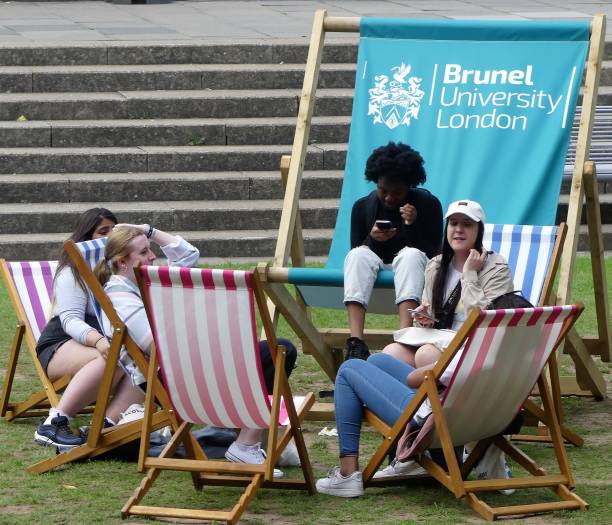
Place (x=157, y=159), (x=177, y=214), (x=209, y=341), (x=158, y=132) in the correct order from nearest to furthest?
(x=209, y=341) → (x=177, y=214) → (x=157, y=159) → (x=158, y=132)

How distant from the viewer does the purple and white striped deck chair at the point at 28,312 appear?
6363 millimetres

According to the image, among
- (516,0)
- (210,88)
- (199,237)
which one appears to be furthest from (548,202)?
(516,0)

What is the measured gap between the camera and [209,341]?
5.05 metres

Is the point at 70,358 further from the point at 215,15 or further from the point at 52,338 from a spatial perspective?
the point at 215,15

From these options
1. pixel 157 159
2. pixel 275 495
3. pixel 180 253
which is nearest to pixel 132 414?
pixel 275 495

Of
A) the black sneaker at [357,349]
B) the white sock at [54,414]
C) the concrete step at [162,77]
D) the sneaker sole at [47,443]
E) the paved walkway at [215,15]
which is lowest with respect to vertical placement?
the sneaker sole at [47,443]

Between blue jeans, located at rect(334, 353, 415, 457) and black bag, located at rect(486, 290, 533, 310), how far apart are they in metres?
0.51

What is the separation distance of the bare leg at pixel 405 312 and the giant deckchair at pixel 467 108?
31.2 inches

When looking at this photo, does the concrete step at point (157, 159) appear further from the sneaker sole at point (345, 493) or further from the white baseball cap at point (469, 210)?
the sneaker sole at point (345, 493)

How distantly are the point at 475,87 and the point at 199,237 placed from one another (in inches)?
133

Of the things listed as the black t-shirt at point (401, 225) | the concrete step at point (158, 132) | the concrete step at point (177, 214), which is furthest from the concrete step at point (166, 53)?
the black t-shirt at point (401, 225)

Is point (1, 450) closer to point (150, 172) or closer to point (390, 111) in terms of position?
point (390, 111)

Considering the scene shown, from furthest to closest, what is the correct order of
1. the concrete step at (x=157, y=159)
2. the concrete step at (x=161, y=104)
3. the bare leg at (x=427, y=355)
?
1. the concrete step at (x=161, y=104)
2. the concrete step at (x=157, y=159)
3. the bare leg at (x=427, y=355)

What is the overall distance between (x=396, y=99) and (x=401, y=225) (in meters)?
Answer: 0.97
